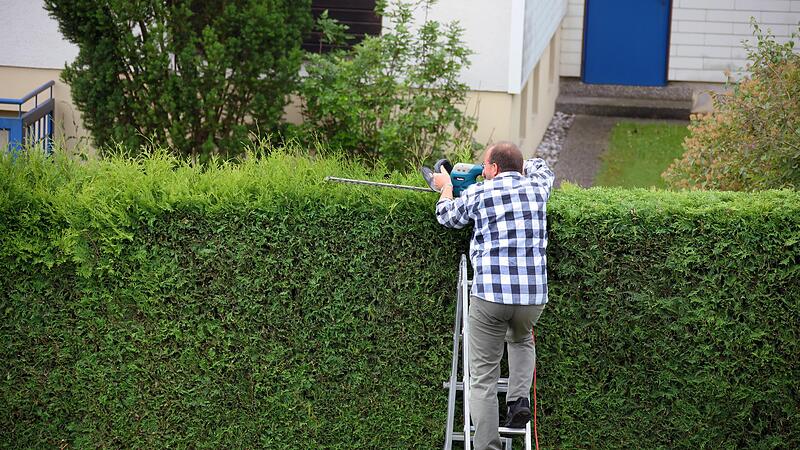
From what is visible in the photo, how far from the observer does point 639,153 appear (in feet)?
46.3

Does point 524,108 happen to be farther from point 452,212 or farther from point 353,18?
point 452,212

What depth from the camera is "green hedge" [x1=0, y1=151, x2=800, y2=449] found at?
636cm

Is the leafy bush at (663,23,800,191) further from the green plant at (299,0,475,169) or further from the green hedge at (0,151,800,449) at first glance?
the green plant at (299,0,475,169)

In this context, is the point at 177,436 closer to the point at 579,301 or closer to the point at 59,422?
the point at 59,422

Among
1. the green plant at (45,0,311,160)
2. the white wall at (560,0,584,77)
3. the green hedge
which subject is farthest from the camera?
the white wall at (560,0,584,77)

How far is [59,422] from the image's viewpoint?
6.83 metres

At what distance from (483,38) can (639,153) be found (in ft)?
12.5

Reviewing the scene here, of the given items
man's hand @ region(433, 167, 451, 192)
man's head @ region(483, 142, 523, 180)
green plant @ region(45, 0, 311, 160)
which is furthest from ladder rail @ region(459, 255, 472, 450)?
green plant @ region(45, 0, 311, 160)

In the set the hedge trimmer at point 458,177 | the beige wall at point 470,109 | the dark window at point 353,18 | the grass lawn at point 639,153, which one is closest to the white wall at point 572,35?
the grass lawn at point 639,153

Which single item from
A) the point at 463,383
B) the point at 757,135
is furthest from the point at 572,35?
the point at 463,383

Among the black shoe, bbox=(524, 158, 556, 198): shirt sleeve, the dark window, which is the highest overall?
the dark window

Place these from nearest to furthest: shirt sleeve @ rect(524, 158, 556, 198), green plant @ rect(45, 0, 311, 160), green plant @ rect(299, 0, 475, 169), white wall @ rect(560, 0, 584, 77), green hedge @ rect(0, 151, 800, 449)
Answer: shirt sleeve @ rect(524, 158, 556, 198) < green hedge @ rect(0, 151, 800, 449) < green plant @ rect(45, 0, 311, 160) < green plant @ rect(299, 0, 475, 169) < white wall @ rect(560, 0, 584, 77)

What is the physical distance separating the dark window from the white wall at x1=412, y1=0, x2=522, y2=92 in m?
0.71

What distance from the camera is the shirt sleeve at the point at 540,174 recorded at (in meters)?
6.09
